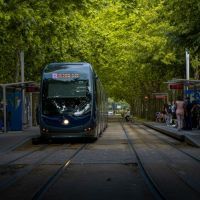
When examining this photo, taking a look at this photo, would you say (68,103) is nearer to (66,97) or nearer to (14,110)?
(66,97)

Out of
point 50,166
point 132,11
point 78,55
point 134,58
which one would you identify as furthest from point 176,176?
point 134,58

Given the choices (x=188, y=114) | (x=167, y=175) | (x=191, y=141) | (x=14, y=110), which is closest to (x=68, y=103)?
(x=191, y=141)

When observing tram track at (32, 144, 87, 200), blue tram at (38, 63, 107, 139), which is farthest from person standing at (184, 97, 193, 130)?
tram track at (32, 144, 87, 200)

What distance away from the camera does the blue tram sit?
91.0 ft

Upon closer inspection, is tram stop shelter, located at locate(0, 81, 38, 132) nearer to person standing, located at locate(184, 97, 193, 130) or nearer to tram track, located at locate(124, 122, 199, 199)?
person standing, located at locate(184, 97, 193, 130)

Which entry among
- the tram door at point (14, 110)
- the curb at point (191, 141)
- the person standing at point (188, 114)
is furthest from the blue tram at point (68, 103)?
the person standing at point (188, 114)

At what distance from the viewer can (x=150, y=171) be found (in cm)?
1524

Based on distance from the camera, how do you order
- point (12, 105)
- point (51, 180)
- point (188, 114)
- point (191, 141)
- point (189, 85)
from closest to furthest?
point (51, 180), point (191, 141), point (188, 114), point (12, 105), point (189, 85)

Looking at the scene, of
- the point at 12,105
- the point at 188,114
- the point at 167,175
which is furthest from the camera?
the point at 12,105

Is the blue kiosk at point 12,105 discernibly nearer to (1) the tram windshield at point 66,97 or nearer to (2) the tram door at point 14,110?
(2) the tram door at point 14,110

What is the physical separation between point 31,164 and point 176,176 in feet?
16.0

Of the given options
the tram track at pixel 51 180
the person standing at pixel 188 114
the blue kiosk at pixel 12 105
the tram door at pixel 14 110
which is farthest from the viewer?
the tram door at pixel 14 110

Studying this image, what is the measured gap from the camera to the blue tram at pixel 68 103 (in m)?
27.8

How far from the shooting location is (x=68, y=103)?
28031mm
